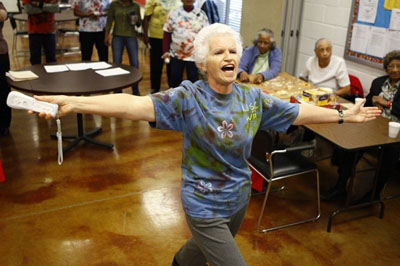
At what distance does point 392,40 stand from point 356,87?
560mm

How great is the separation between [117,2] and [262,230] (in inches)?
139

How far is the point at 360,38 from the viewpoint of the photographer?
14.2 feet

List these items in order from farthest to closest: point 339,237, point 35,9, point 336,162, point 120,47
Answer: point 120,47, point 35,9, point 336,162, point 339,237

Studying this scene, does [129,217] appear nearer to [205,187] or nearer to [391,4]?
[205,187]

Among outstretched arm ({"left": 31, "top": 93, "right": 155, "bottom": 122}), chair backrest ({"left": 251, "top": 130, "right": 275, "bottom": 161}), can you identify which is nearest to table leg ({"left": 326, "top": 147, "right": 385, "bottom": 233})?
chair backrest ({"left": 251, "top": 130, "right": 275, "bottom": 161})

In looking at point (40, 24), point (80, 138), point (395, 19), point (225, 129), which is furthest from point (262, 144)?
point (40, 24)

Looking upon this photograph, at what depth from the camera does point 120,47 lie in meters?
5.38

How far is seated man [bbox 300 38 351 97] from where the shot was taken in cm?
392

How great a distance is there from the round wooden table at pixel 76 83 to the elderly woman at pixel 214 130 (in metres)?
1.98

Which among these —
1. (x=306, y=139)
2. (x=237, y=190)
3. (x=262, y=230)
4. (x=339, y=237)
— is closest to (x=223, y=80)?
(x=237, y=190)

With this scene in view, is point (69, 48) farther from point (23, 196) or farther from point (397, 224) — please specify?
point (397, 224)

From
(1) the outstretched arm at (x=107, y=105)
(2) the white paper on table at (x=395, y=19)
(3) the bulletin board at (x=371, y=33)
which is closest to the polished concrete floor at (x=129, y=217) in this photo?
(3) the bulletin board at (x=371, y=33)

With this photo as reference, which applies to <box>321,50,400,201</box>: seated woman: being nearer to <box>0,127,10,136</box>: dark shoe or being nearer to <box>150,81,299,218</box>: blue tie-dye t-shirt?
<box>150,81,299,218</box>: blue tie-dye t-shirt

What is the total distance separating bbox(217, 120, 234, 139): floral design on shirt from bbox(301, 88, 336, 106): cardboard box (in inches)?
67.8
